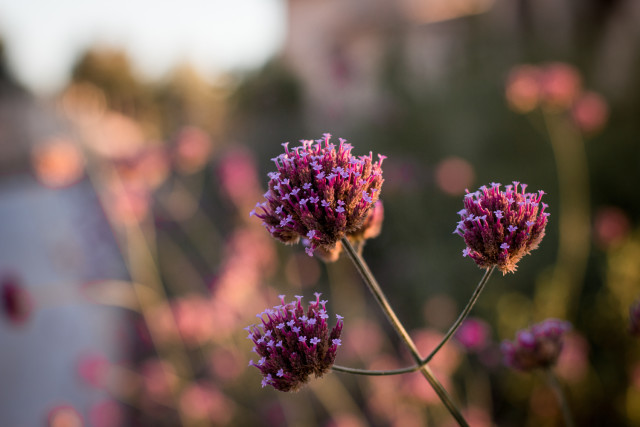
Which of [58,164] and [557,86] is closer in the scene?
[557,86]

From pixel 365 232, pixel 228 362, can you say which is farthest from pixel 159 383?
pixel 365 232

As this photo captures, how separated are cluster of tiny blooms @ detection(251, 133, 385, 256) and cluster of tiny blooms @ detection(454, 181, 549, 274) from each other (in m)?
0.18

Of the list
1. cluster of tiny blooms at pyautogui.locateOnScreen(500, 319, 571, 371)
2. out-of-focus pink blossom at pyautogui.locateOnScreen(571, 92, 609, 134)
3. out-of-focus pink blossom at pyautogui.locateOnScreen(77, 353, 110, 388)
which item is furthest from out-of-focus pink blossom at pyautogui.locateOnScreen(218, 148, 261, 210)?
cluster of tiny blooms at pyautogui.locateOnScreen(500, 319, 571, 371)

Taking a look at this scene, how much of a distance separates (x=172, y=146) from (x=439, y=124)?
9.58 feet

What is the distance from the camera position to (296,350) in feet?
3.14

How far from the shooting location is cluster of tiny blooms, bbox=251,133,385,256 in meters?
0.94

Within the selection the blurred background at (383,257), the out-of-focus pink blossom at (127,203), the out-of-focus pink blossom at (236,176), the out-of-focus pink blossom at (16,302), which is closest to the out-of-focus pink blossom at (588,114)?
the blurred background at (383,257)

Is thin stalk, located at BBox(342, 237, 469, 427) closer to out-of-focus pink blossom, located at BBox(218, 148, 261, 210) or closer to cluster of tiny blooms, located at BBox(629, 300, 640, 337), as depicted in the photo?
cluster of tiny blooms, located at BBox(629, 300, 640, 337)

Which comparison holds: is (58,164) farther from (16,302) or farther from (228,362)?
(228,362)

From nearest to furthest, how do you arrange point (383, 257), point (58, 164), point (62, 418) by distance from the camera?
point (62, 418), point (58, 164), point (383, 257)

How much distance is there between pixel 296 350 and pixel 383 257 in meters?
5.03

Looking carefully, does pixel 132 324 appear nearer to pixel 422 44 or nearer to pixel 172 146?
pixel 172 146

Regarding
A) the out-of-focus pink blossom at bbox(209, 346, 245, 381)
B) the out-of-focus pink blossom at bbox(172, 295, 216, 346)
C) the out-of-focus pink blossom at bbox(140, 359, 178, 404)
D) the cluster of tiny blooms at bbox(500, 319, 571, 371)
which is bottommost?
the out-of-focus pink blossom at bbox(209, 346, 245, 381)

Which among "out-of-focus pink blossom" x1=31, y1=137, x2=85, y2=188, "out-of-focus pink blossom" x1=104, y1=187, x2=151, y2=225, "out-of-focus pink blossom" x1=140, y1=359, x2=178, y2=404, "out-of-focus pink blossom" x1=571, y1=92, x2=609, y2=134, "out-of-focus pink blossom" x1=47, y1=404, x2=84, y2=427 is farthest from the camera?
"out-of-focus pink blossom" x1=140, y1=359, x2=178, y2=404
